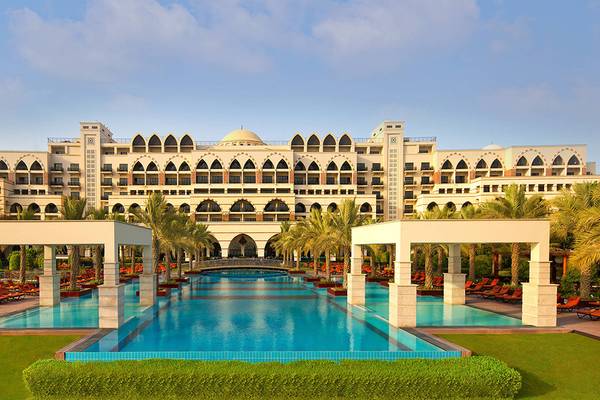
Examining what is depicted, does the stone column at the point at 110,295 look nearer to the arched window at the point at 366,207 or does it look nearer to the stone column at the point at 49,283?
the stone column at the point at 49,283

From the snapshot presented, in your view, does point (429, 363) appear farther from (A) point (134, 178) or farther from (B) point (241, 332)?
(A) point (134, 178)

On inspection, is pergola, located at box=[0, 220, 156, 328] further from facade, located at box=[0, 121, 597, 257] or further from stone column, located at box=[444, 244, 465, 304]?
facade, located at box=[0, 121, 597, 257]

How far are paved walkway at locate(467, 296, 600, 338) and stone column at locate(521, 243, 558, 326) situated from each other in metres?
0.97

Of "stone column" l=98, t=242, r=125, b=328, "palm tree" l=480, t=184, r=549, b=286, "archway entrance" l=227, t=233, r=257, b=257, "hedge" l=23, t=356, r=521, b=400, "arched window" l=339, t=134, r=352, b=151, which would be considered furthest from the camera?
"arched window" l=339, t=134, r=352, b=151

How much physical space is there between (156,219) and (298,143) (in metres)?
49.7

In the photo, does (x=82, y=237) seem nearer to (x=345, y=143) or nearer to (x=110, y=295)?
(x=110, y=295)

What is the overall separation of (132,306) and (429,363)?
764 inches

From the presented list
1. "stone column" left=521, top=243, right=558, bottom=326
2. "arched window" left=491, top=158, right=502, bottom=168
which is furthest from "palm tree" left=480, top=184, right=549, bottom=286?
"arched window" left=491, top=158, right=502, bottom=168

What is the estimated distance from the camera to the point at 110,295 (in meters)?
19.0

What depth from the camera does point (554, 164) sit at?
7200 cm

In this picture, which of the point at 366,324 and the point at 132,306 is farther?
the point at 132,306

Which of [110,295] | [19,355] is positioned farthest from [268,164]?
[19,355]

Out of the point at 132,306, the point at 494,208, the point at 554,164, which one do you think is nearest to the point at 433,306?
the point at 494,208

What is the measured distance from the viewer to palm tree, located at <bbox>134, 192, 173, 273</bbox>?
1235 inches
